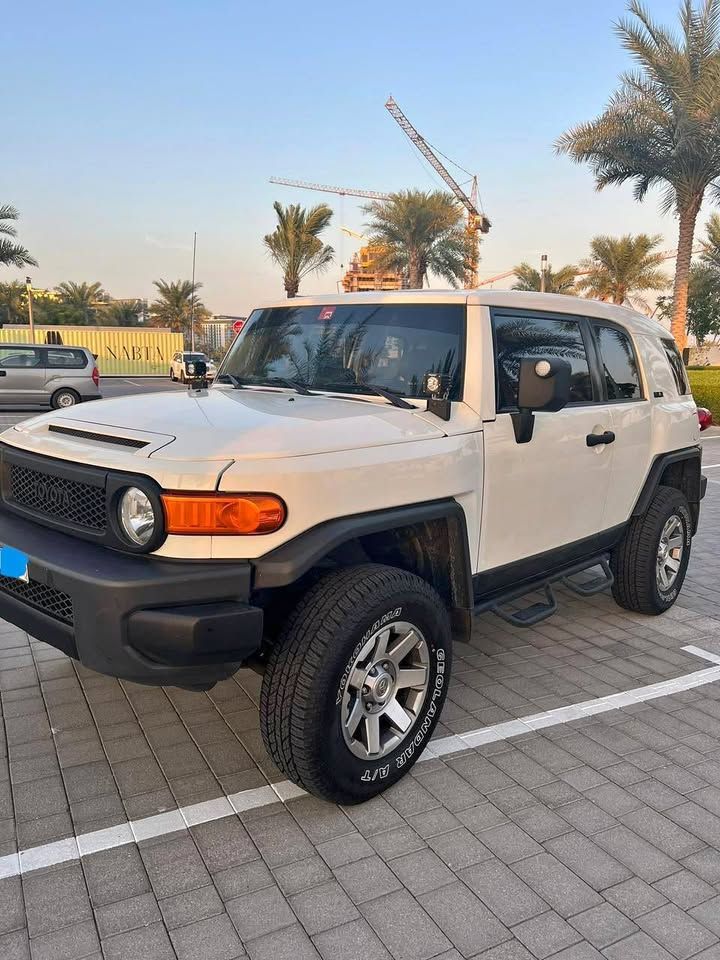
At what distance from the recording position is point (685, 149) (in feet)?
58.6

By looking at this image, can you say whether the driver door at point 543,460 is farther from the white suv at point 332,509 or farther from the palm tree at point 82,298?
the palm tree at point 82,298

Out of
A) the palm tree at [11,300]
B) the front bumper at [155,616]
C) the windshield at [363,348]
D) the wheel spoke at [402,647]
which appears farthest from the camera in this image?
the palm tree at [11,300]

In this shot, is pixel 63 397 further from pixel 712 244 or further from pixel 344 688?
pixel 712 244

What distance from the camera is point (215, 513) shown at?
97.8 inches

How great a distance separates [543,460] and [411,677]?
1288 mm

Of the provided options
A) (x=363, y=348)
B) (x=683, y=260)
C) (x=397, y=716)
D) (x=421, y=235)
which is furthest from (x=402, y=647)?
(x=421, y=235)

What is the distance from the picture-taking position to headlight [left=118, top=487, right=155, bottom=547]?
2.55 m

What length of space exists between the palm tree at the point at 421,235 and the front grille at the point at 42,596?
2802cm

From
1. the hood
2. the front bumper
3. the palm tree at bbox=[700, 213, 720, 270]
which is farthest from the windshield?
the palm tree at bbox=[700, 213, 720, 270]

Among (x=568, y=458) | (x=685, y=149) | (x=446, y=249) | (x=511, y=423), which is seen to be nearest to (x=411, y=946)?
(x=511, y=423)

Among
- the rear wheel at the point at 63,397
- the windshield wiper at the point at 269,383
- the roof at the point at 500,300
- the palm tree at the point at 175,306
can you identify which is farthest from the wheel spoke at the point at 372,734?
the palm tree at the point at 175,306

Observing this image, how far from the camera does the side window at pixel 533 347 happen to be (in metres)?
3.49

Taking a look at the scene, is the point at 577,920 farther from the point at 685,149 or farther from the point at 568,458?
the point at 685,149

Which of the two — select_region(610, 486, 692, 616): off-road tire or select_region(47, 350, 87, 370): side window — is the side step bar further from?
select_region(47, 350, 87, 370): side window
